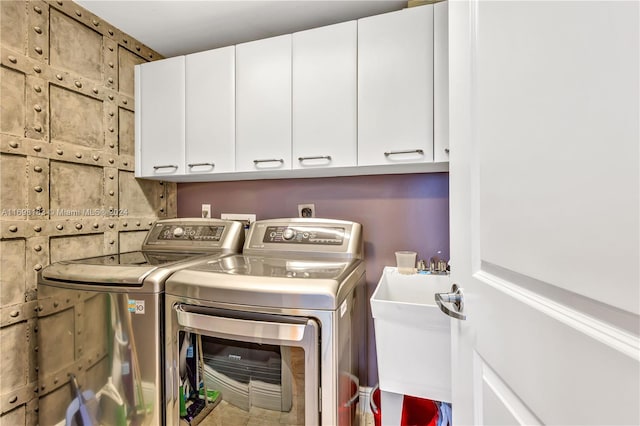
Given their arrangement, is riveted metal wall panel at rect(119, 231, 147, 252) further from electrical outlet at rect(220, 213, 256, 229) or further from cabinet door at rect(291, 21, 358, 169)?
cabinet door at rect(291, 21, 358, 169)

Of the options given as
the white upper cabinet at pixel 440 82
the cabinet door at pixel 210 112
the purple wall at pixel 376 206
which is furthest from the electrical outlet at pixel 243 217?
the white upper cabinet at pixel 440 82

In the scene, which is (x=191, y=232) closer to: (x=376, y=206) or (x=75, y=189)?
(x=75, y=189)

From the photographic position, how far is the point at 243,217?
202 cm

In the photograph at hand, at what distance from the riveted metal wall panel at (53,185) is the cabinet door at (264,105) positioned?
836mm

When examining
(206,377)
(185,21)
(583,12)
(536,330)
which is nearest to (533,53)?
(583,12)

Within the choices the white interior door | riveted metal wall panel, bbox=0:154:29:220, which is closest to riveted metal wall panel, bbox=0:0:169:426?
riveted metal wall panel, bbox=0:154:29:220

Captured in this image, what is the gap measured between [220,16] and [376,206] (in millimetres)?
1440

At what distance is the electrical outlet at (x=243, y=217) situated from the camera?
6.50 ft

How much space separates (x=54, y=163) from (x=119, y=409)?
4.05ft

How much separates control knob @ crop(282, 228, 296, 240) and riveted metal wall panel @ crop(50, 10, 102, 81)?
4.70ft

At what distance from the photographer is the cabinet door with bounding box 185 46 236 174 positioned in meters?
1.67

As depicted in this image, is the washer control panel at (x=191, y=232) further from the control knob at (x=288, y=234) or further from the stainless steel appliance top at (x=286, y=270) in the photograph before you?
the control knob at (x=288, y=234)

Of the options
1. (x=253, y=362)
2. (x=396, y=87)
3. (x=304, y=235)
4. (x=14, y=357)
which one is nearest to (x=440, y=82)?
(x=396, y=87)

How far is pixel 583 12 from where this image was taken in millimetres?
365
